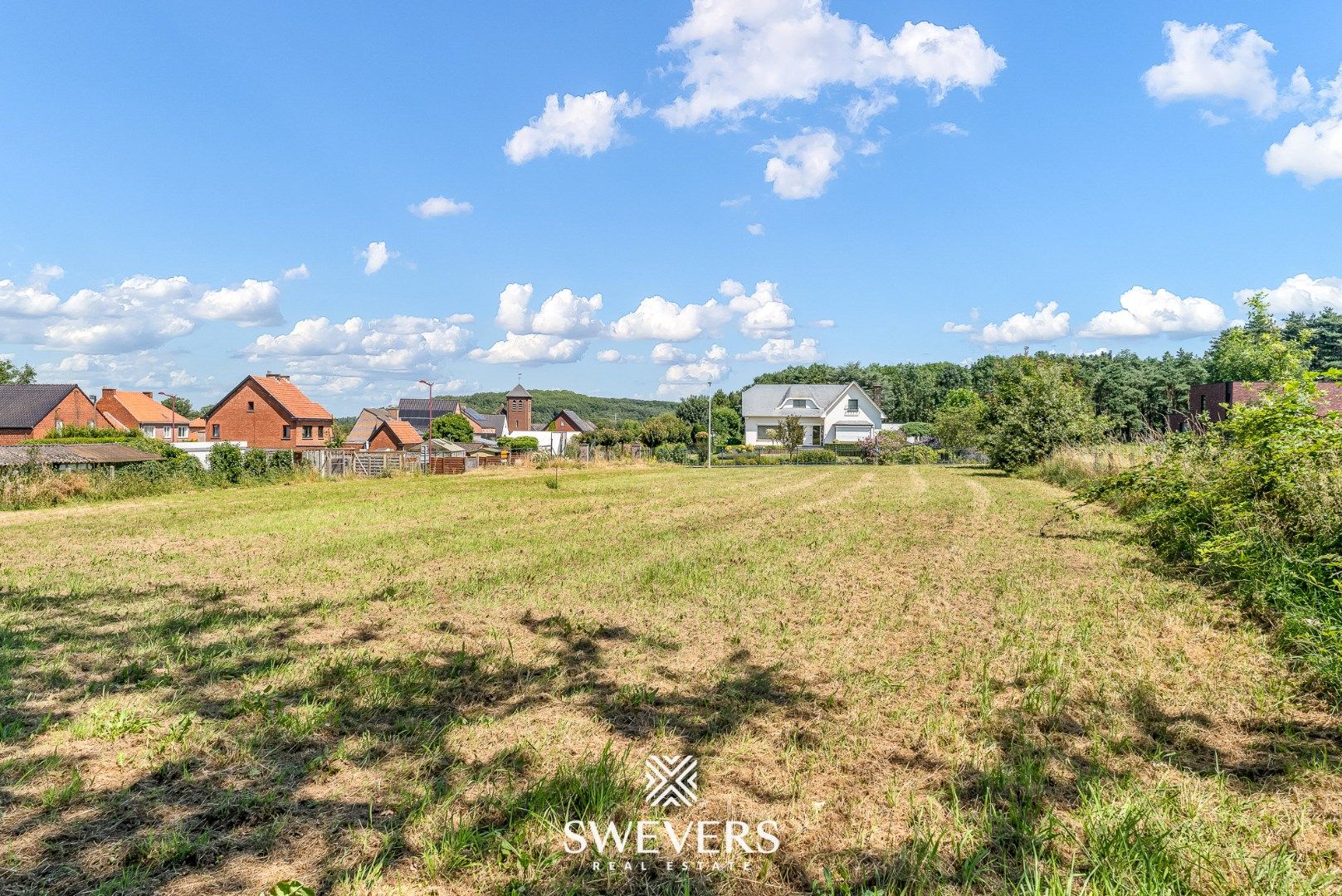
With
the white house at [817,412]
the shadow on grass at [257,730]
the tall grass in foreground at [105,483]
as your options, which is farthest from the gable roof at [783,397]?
the shadow on grass at [257,730]

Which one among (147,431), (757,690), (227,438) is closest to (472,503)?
(757,690)

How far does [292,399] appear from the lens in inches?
2110

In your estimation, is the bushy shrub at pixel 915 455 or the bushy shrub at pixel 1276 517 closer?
the bushy shrub at pixel 1276 517

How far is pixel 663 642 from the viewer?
17.7 ft

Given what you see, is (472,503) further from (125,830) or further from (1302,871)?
(1302,871)

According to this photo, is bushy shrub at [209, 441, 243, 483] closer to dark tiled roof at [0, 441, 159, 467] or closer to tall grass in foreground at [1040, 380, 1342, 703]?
dark tiled roof at [0, 441, 159, 467]

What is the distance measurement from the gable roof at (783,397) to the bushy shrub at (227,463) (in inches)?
1705

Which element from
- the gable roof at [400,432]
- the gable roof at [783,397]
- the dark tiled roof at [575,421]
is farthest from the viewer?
the dark tiled roof at [575,421]

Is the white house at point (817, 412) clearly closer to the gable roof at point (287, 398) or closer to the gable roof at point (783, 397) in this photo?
the gable roof at point (783, 397)

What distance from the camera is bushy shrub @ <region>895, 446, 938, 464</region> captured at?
151ft

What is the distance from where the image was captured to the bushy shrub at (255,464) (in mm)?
26516

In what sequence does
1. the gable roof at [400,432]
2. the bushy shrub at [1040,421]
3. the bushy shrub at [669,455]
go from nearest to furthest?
the bushy shrub at [1040,421], the bushy shrub at [669,455], the gable roof at [400,432]

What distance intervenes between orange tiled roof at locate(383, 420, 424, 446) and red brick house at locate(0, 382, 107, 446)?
20687mm

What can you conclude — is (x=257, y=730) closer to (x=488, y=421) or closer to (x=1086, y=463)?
(x=1086, y=463)
